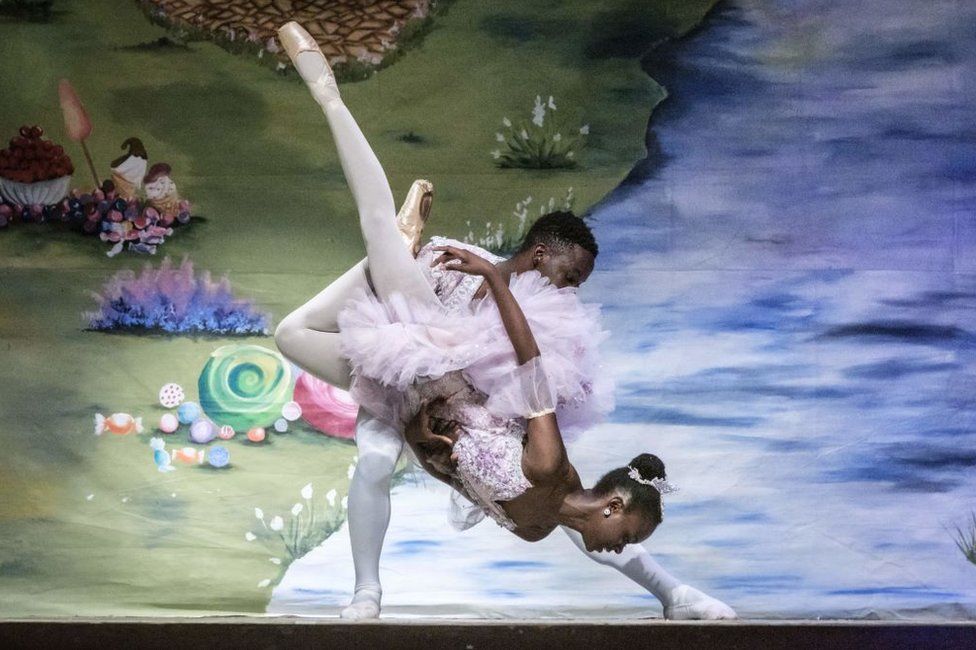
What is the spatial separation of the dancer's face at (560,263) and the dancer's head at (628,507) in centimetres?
56

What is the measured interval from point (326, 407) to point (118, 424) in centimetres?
75

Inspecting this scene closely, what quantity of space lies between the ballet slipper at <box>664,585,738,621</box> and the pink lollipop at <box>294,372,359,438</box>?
4.51 ft

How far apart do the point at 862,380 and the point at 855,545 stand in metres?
0.58

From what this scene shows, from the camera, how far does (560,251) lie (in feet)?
14.2

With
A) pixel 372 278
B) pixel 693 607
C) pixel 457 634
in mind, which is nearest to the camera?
pixel 457 634

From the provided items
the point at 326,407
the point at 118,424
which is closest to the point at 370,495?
the point at 326,407

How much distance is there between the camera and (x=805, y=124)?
213 inches

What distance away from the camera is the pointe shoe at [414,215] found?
4.33 m

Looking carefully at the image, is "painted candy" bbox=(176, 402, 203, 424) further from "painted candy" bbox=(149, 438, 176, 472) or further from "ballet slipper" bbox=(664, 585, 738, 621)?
"ballet slipper" bbox=(664, 585, 738, 621)

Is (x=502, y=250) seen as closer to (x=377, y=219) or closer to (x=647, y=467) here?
(x=377, y=219)

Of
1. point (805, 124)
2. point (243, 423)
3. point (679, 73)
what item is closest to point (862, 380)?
point (805, 124)

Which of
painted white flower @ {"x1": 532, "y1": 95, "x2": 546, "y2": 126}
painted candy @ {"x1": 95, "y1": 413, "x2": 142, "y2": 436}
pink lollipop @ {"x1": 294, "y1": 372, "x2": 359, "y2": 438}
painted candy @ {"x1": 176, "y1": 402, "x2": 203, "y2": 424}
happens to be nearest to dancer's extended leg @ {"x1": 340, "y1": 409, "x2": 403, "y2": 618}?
pink lollipop @ {"x1": 294, "y1": 372, "x2": 359, "y2": 438}

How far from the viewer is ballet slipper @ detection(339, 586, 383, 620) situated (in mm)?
4312

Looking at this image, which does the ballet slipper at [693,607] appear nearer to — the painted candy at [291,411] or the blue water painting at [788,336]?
the blue water painting at [788,336]
